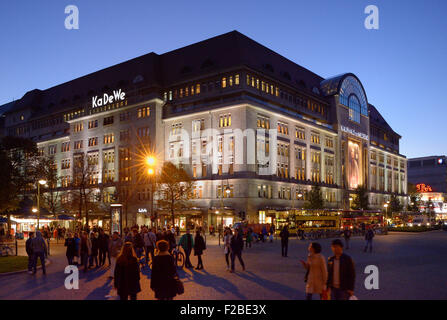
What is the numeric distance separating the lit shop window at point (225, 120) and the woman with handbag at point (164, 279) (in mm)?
61505

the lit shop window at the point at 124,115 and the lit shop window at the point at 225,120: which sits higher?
the lit shop window at the point at 124,115

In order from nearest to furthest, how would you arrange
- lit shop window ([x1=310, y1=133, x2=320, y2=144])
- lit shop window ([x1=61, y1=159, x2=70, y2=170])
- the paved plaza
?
the paved plaza
lit shop window ([x1=310, y1=133, x2=320, y2=144])
lit shop window ([x1=61, y1=159, x2=70, y2=170])

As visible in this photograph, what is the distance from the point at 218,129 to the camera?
235 feet

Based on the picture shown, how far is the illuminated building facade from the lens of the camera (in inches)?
2751

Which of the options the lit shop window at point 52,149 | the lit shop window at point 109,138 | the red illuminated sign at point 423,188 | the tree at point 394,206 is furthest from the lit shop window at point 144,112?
the red illuminated sign at point 423,188

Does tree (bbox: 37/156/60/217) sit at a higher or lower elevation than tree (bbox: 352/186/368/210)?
higher

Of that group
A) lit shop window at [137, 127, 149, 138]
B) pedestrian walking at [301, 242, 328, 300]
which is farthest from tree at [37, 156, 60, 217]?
pedestrian walking at [301, 242, 328, 300]

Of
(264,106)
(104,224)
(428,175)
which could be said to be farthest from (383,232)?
(428,175)

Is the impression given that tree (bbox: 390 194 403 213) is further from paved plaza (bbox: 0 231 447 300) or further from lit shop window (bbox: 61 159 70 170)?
paved plaza (bbox: 0 231 447 300)

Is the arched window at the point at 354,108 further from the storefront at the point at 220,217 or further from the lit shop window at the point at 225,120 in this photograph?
the storefront at the point at 220,217

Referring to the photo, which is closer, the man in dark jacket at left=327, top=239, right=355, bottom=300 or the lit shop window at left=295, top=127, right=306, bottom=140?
the man in dark jacket at left=327, top=239, right=355, bottom=300

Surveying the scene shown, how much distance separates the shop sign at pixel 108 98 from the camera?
82137 mm

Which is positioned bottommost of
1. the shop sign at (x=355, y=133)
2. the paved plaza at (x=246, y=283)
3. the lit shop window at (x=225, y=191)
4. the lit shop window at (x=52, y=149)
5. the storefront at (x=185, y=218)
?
the storefront at (x=185, y=218)

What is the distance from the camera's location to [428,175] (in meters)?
192
